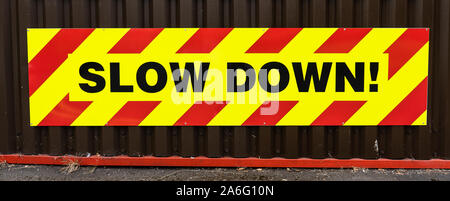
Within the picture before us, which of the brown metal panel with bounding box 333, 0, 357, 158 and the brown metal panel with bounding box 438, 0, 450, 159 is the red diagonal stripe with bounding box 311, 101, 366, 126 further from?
the brown metal panel with bounding box 438, 0, 450, 159

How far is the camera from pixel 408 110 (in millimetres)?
3400

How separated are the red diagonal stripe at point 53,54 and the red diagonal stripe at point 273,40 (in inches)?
66.5

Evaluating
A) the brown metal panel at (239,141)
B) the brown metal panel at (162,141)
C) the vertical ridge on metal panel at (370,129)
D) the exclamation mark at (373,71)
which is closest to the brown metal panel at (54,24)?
the brown metal panel at (162,141)

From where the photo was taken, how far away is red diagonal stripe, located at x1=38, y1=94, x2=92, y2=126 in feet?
11.3

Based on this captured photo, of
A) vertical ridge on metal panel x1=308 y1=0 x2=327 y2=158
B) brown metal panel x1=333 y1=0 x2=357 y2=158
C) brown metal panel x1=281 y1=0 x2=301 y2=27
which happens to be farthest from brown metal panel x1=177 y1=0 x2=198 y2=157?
brown metal panel x1=333 y1=0 x2=357 y2=158

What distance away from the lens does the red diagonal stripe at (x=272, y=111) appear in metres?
3.41

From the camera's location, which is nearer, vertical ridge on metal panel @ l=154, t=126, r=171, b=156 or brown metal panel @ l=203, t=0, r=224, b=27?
brown metal panel @ l=203, t=0, r=224, b=27

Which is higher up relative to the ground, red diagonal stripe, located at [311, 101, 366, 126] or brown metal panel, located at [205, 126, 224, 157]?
red diagonal stripe, located at [311, 101, 366, 126]

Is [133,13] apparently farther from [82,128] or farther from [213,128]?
[213,128]

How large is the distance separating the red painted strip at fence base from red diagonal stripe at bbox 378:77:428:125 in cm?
40

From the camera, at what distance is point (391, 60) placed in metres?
3.37

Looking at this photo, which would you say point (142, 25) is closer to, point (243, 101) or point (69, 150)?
point (243, 101)

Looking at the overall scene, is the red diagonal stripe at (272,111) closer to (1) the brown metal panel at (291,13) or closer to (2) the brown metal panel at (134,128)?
(1) the brown metal panel at (291,13)

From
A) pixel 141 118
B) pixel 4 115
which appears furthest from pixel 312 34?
pixel 4 115
